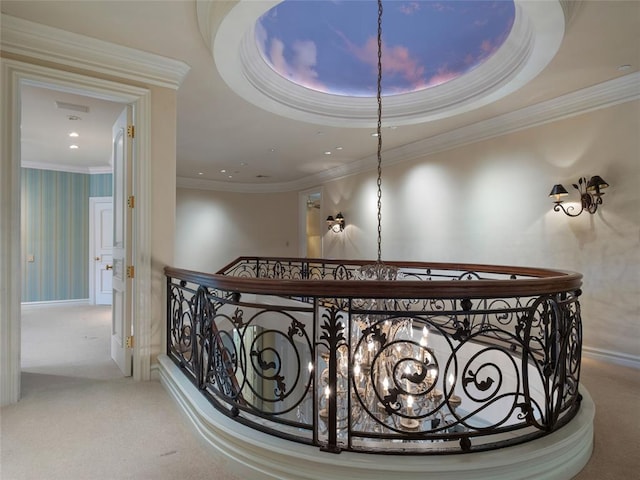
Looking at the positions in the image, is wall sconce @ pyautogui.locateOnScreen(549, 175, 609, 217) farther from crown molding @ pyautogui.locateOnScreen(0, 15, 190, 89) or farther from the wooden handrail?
crown molding @ pyautogui.locateOnScreen(0, 15, 190, 89)

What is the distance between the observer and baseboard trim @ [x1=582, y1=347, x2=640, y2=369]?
372 cm

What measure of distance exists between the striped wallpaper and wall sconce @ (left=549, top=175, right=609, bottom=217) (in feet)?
26.3

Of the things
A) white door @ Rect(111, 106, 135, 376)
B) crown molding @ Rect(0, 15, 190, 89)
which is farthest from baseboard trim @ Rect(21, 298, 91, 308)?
crown molding @ Rect(0, 15, 190, 89)

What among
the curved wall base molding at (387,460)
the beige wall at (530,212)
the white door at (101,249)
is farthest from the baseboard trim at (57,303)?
the curved wall base molding at (387,460)

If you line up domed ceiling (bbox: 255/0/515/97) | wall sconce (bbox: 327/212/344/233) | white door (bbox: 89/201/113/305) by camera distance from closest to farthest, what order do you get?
domed ceiling (bbox: 255/0/515/97) → white door (bbox: 89/201/113/305) → wall sconce (bbox: 327/212/344/233)

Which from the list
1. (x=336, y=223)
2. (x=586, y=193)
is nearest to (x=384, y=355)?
(x=586, y=193)

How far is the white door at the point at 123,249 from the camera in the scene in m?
3.33

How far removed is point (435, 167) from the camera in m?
6.00

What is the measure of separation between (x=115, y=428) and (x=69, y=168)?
22.2 ft

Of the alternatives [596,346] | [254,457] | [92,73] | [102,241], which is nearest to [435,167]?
[596,346]

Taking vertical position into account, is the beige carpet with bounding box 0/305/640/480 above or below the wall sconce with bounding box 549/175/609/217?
below

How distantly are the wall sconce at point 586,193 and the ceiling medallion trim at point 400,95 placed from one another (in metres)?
1.28

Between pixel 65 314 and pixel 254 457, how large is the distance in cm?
605

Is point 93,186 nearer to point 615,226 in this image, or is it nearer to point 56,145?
point 56,145
